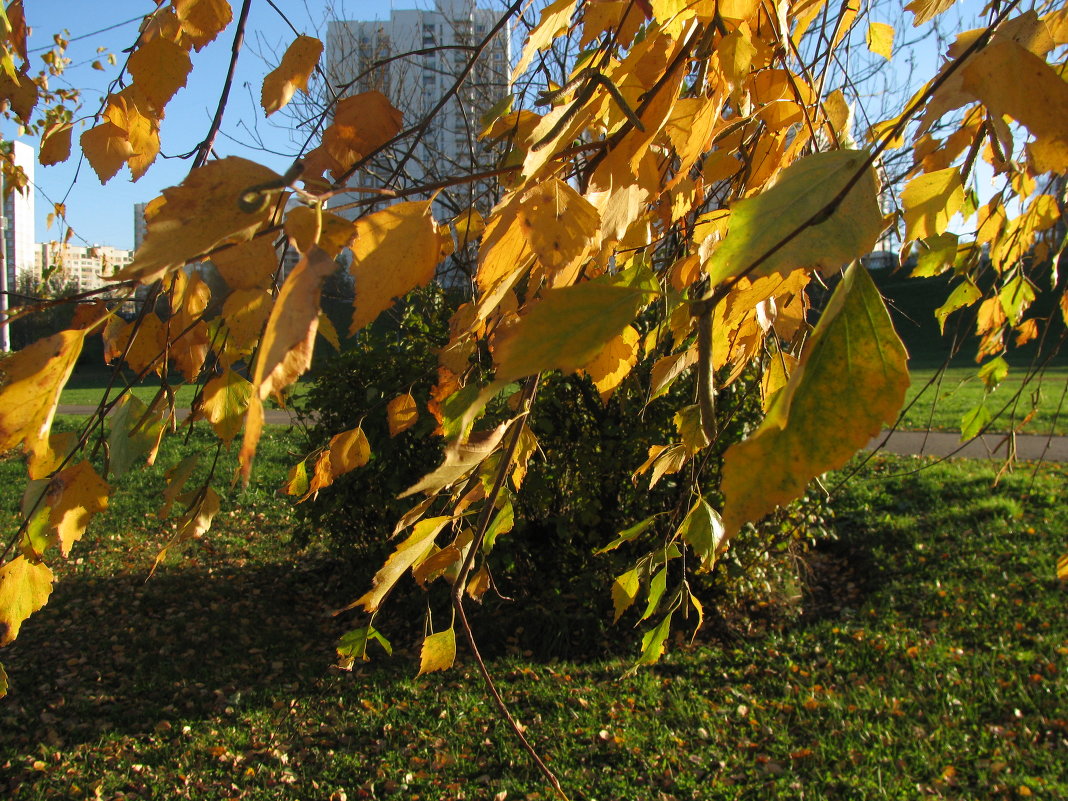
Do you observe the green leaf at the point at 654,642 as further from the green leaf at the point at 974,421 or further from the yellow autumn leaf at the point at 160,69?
the green leaf at the point at 974,421

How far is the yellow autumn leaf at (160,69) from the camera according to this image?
0.99 m

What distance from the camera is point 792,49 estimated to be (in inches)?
39.3

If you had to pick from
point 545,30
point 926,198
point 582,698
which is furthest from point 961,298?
point 582,698

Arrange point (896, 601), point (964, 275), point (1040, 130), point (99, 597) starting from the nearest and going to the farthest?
point (1040, 130), point (964, 275), point (896, 601), point (99, 597)

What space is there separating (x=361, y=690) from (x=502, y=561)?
0.89 metres

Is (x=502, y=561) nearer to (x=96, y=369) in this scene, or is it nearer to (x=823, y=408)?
(x=823, y=408)

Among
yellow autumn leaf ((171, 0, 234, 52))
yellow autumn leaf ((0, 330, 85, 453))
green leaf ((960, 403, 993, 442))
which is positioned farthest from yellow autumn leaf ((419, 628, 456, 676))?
green leaf ((960, 403, 993, 442))

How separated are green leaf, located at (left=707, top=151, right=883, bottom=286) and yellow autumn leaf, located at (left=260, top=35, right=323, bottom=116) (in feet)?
2.08

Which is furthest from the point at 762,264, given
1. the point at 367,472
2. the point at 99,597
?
the point at 99,597

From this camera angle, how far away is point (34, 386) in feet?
2.05

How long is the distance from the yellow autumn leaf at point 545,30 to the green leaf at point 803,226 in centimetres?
36

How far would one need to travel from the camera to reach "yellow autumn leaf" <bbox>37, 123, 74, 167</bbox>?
1238mm

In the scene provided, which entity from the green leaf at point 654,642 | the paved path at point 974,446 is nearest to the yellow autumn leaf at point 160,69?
the green leaf at point 654,642

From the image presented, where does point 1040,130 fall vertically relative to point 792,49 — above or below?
below
